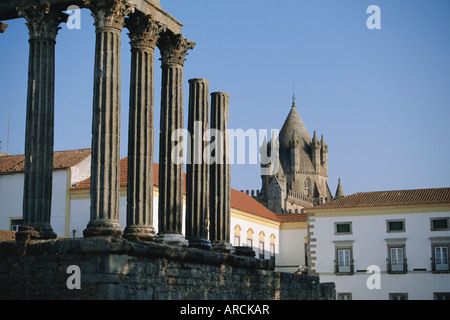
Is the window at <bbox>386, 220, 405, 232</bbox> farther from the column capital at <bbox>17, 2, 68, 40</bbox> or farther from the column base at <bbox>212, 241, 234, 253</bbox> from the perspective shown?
the column capital at <bbox>17, 2, 68, 40</bbox>

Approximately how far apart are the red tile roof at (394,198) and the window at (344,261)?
314 centimetres

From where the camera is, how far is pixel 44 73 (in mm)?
15492

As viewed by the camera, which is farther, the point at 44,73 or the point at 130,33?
the point at 130,33

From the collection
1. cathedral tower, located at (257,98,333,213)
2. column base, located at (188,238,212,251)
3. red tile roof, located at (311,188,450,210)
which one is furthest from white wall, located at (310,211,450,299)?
cathedral tower, located at (257,98,333,213)

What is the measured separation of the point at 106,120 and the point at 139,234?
2.65 m

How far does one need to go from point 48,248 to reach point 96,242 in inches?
46.4

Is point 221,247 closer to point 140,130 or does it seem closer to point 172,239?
point 172,239

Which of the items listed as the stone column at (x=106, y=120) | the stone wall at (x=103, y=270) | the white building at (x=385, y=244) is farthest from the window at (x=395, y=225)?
the stone column at (x=106, y=120)

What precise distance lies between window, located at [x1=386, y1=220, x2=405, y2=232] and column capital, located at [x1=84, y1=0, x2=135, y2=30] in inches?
1494

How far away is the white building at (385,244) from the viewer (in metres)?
48.6

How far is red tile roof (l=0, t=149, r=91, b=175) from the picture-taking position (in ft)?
133

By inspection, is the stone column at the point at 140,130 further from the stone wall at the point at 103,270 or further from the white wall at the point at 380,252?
the white wall at the point at 380,252
